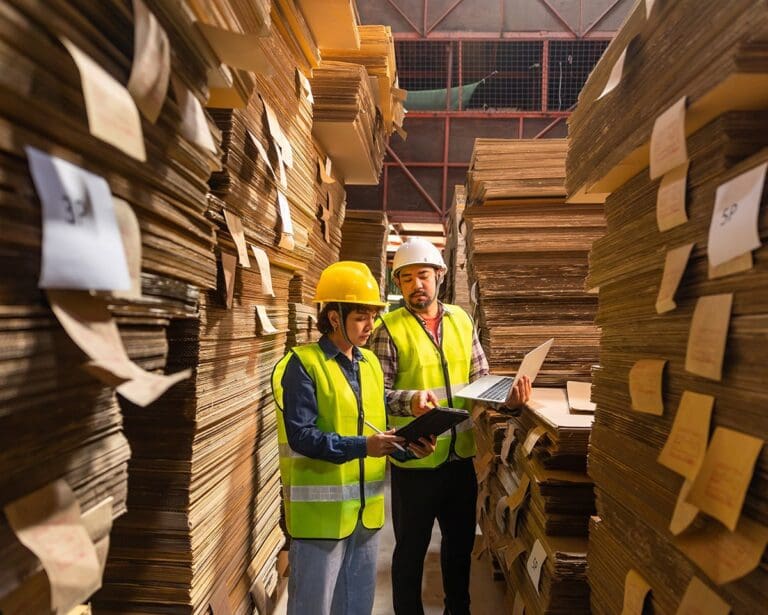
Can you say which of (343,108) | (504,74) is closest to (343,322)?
(343,108)

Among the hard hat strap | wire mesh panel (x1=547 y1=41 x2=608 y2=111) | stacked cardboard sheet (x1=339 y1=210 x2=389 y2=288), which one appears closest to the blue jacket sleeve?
the hard hat strap

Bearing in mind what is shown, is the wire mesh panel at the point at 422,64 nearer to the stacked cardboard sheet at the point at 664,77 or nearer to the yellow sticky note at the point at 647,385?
the stacked cardboard sheet at the point at 664,77

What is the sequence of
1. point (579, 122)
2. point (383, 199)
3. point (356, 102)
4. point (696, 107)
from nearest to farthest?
1. point (696, 107)
2. point (579, 122)
3. point (356, 102)
4. point (383, 199)

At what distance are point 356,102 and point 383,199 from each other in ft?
20.7

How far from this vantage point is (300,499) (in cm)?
244

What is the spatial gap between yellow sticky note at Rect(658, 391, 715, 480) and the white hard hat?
2.25 m

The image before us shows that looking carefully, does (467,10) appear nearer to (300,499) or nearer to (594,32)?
(594,32)

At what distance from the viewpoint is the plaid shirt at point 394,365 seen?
3104mm

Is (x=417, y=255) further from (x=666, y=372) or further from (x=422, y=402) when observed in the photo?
(x=666, y=372)

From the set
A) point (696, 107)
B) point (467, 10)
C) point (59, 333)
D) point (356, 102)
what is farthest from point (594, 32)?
point (59, 333)

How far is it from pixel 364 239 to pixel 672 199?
4.97 metres

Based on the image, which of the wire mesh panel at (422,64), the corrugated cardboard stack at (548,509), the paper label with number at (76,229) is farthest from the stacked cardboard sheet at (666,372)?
the wire mesh panel at (422,64)

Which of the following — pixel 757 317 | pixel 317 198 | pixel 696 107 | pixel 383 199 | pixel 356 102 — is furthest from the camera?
pixel 383 199

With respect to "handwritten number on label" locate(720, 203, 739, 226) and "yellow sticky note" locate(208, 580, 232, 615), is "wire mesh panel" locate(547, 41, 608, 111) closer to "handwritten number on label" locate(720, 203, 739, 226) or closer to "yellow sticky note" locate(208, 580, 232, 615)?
"handwritten number on label" locate(720, 203, 739, 226)
